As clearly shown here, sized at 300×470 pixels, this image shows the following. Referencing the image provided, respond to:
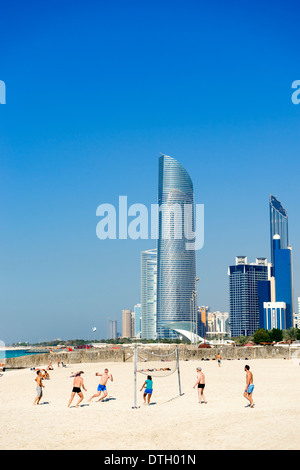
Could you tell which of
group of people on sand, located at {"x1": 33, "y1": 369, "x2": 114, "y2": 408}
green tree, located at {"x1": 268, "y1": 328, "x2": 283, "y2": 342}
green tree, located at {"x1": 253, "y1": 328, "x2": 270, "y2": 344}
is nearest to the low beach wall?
group of people on sand, located at {"x1": 33, "y1": 369, "x2": 114, "y2": 408}

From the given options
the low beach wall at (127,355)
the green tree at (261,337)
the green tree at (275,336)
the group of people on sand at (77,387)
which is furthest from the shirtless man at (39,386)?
the green tree at (275,336)

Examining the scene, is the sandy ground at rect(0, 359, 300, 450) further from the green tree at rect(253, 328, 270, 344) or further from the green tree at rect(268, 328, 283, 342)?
the green tree at rect(268, 328, 283, 342)

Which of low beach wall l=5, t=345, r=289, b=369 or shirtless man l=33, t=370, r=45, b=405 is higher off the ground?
shirtless man l=33, t=370, r=45, b=405

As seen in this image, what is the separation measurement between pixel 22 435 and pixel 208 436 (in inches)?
171

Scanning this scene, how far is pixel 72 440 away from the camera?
1163cm

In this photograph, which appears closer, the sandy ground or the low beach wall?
the sandy ground

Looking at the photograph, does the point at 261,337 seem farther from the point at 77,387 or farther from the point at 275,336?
the point at 77,387

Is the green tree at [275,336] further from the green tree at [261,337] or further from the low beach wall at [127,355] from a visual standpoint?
the low beach wall at [127,355]

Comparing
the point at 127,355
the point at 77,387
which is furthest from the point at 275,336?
the point at 77,387

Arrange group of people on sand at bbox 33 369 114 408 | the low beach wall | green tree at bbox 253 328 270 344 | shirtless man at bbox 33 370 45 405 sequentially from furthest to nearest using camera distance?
green tree at bbox 253 328 270 344 → the low beach wall → shirtless man at bbox 33 370 45 405 → group of people on sand at bbox 33 369 114 408

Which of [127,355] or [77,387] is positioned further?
[127,355]
